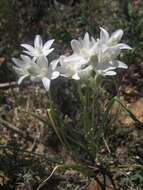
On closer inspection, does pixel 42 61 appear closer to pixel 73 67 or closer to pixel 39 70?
pixel 39 70

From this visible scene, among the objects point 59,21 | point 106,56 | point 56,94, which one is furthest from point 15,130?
point 106,56

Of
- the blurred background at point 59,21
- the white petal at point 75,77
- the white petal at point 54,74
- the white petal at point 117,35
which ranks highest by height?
the blurred background at point 59,21

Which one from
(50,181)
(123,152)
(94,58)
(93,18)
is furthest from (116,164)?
(93,18)

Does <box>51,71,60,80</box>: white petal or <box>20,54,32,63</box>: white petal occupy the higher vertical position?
<box>20,54,32,63</box>: white petal

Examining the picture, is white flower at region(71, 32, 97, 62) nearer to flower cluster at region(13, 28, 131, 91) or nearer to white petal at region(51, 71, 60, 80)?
flower cluster at region(13, 28, 131, 91)

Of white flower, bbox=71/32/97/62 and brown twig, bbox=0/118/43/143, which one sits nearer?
white flower, bbox=71/32/97/62

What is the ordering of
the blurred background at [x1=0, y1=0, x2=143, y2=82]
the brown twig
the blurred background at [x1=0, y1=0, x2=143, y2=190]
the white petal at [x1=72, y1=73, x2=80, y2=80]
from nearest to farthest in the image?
the white petal at [x1=72, y1=73, x2=80, y2=80], the blurred background at [x1=0, y1=0, x2=143, y2=190], the brown twig, the blurred background at [x1=0, y1=0, x2=143, y2=82]

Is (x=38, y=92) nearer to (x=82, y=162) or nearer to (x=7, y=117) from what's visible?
(x=7, y=117)

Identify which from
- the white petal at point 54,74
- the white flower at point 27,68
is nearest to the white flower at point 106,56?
the white petal at point 54,74

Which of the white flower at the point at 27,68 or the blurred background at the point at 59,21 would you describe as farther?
the blurred background at the point at 59,21

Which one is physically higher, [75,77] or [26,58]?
[26,58]

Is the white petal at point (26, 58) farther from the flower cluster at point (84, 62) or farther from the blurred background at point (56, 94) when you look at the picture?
the blurred background at point (56, 94)

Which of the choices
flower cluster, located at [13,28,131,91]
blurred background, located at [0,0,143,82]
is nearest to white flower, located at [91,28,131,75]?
flower cluster, located at [13,28,131,91]

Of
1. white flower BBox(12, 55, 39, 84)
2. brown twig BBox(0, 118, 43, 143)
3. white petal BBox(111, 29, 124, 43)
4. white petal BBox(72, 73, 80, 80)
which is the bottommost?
brown twig BBox(0, 118, 43, 143)
